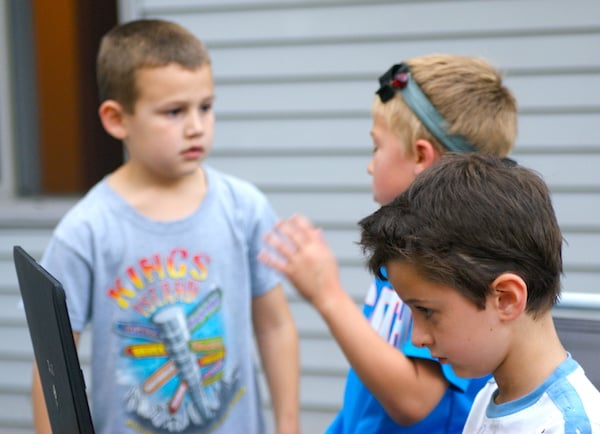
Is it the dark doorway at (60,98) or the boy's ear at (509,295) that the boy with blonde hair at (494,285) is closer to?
the boy's ear at (509,295)

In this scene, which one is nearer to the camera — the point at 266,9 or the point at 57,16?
the point at 266,9

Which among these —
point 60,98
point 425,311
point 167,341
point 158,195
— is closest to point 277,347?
point 167,341

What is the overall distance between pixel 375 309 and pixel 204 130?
794 millimetres

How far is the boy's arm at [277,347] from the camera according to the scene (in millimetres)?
3059

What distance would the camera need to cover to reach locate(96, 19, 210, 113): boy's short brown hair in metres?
3.00

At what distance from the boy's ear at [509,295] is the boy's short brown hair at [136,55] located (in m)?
1.52

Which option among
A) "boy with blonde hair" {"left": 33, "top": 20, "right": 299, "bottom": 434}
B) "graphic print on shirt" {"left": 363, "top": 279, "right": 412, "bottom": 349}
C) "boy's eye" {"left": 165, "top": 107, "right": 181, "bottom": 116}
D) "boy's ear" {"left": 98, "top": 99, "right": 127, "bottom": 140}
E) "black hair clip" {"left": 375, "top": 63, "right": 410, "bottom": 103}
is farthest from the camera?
"boy's ear" {"left": 98, "top": 99, "right": 127, "bottom": 140}

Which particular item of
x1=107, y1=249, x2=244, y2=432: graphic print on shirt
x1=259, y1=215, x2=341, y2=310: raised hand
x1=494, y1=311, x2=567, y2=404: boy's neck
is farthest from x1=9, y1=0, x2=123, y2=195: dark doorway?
x1=494, y1=311, x2=567, y2=404: boy's neck

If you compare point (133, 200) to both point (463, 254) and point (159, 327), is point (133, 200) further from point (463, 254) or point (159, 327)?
point (463, 254)

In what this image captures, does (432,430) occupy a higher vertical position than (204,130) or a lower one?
lower

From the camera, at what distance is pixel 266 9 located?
5176 mm

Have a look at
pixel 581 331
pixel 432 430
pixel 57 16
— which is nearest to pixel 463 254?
pixel 432 430

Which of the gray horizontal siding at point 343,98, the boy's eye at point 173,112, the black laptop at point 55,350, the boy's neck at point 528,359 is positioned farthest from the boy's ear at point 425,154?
the gray horizontal siding at point 343,98

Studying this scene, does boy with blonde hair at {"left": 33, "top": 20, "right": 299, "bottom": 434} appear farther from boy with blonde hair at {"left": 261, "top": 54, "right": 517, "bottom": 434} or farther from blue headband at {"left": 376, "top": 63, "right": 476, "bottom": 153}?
blue headband at {"left": 376, "top": 63, "right": 476, "bottom": 153}
